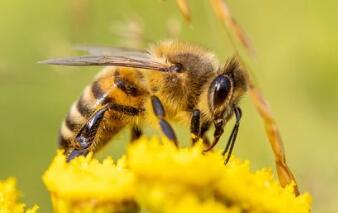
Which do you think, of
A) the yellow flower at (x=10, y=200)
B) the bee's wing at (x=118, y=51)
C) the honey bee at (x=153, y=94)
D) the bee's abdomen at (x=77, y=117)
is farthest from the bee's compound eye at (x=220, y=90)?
the yellow flower at (x=10, y=200)

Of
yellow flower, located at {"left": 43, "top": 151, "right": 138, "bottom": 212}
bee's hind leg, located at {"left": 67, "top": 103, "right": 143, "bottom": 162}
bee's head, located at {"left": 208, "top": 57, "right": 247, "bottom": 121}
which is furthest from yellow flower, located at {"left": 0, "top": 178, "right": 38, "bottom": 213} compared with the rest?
bee's head, located at {"left": 208, "top": 57, "right": 247, "bottom": 121}

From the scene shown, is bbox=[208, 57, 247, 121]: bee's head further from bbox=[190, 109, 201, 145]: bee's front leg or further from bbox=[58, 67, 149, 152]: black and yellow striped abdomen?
bbox=[58, 67, 149, 152]: black and yellow striped abdomen

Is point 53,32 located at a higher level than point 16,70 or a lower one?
higher

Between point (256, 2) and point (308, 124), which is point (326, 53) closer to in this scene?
point (308, 124)

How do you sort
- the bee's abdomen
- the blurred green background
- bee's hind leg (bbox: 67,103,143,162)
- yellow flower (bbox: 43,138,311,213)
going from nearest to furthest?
yellow flower (bbox: 43,138,311,213), bee's hind leg (bbox: 67,103,143,162), the bee's abdomen, the blurred green background

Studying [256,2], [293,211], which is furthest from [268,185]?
[256,2]

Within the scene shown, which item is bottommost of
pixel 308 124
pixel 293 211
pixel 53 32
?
pixel 293 211
